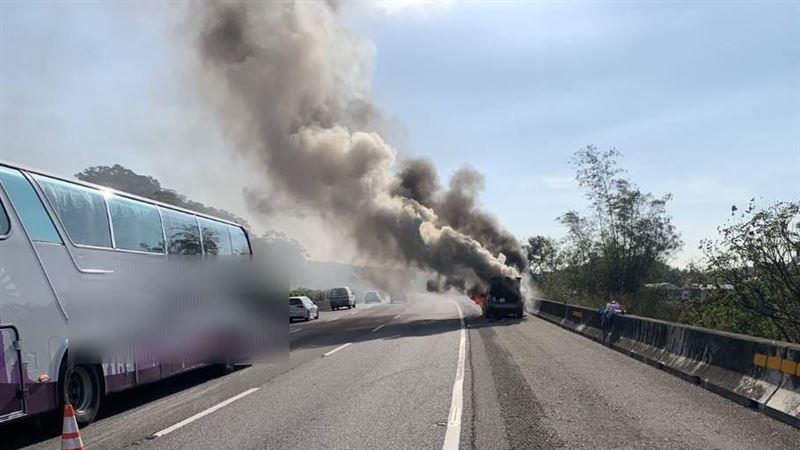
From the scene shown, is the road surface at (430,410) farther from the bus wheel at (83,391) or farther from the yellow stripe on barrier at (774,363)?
the yellow stripe on barrier at (774,363)

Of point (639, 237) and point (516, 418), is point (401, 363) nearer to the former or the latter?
point (516, 418)

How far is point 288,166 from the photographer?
38094 millimetres

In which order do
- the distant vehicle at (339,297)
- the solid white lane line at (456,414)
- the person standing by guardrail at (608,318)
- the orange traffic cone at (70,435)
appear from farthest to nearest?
the distant vehicle at (339,297), the person standing by guardrail at (608,318), the solid white lane line at (456,414), the orange traffic cone at (70,435)

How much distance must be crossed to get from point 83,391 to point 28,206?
248 centimetres

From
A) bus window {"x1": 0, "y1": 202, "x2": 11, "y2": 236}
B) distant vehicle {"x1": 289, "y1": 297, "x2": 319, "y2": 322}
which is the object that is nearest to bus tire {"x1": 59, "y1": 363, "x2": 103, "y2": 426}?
bus window {"x1": 0, "y1": 202, "x2": 11, "y2": 236}

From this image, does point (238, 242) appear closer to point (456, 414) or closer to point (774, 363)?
point (456, 414)

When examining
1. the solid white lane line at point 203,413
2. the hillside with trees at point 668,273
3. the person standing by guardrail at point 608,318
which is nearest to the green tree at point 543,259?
the hillside with trees at point 668,273

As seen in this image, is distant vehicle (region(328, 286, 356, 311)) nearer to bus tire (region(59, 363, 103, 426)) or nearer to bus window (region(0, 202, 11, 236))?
bus tire (region(59, 363, 103, 426))

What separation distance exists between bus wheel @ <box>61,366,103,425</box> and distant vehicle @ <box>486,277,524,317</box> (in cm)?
2364

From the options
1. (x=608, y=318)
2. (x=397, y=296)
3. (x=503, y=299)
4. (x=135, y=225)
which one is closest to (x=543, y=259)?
(x=397, y=296)

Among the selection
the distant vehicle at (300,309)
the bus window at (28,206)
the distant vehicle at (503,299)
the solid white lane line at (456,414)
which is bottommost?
the solid white lane line at (456,414)

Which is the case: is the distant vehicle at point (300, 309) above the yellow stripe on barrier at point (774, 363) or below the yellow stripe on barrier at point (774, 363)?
above

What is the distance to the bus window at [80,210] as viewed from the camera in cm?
841

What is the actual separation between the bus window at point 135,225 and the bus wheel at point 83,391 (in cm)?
190
